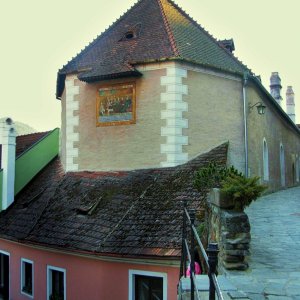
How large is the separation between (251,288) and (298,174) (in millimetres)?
27483

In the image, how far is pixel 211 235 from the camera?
7629mm

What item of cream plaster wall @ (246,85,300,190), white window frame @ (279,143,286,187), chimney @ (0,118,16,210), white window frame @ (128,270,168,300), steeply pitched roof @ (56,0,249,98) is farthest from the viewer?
white window frame @ (279,143,286,187)

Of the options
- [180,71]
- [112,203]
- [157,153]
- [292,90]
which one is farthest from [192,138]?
[292,90]

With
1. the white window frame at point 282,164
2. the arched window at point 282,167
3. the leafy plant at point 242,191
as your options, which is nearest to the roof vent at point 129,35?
the leafy plant at point 242,191

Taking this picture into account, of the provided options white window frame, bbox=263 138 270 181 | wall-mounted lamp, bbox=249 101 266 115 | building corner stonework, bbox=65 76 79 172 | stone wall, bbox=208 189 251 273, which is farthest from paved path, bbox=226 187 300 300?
white window frame, bbox=263 138 270 181

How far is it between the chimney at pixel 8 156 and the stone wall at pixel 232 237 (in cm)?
1157

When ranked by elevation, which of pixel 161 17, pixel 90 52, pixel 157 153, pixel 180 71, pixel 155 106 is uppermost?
pixel 161 17

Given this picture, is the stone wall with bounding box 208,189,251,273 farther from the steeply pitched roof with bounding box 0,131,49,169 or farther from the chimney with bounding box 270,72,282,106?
the chimney with bounding box 270,72,282,106

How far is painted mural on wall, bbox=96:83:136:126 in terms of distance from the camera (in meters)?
13.7

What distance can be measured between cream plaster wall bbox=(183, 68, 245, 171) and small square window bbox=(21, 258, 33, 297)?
6.62 meters

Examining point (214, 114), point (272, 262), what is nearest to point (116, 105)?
point (214, 114)

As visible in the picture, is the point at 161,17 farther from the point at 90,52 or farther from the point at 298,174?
the point at 298,174

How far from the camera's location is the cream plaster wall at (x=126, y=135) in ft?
43.5

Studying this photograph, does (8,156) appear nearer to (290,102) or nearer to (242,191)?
(242,191)
